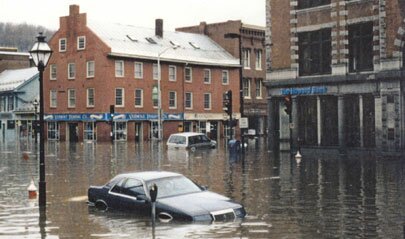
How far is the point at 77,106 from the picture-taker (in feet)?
228

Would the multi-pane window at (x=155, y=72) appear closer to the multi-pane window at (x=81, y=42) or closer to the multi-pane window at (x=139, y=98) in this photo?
the multi-pane window at (x=139, y=98)

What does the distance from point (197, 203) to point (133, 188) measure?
1.90 m

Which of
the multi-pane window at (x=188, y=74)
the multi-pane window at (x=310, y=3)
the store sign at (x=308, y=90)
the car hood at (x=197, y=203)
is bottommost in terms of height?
the car hood at (x=197, y=203)

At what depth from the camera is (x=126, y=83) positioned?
67.8 metres

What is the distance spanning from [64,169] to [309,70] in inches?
732

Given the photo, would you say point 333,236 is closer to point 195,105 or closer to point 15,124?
point 195,105

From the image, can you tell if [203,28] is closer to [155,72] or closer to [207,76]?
[207,76]

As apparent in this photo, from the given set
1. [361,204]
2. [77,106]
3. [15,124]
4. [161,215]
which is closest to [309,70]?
[361,204]

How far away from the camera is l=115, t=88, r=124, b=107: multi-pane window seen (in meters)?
67.0

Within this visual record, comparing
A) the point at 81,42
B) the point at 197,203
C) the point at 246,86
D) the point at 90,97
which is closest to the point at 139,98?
the point at 90,97

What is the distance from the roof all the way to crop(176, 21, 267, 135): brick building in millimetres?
1378

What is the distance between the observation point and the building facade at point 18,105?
7981 centimetres

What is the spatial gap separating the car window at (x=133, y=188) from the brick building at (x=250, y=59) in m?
65.2

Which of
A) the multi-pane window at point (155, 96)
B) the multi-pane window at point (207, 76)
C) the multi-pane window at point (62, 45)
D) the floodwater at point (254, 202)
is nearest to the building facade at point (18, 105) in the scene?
the multi-pane window at point (62, 45)
